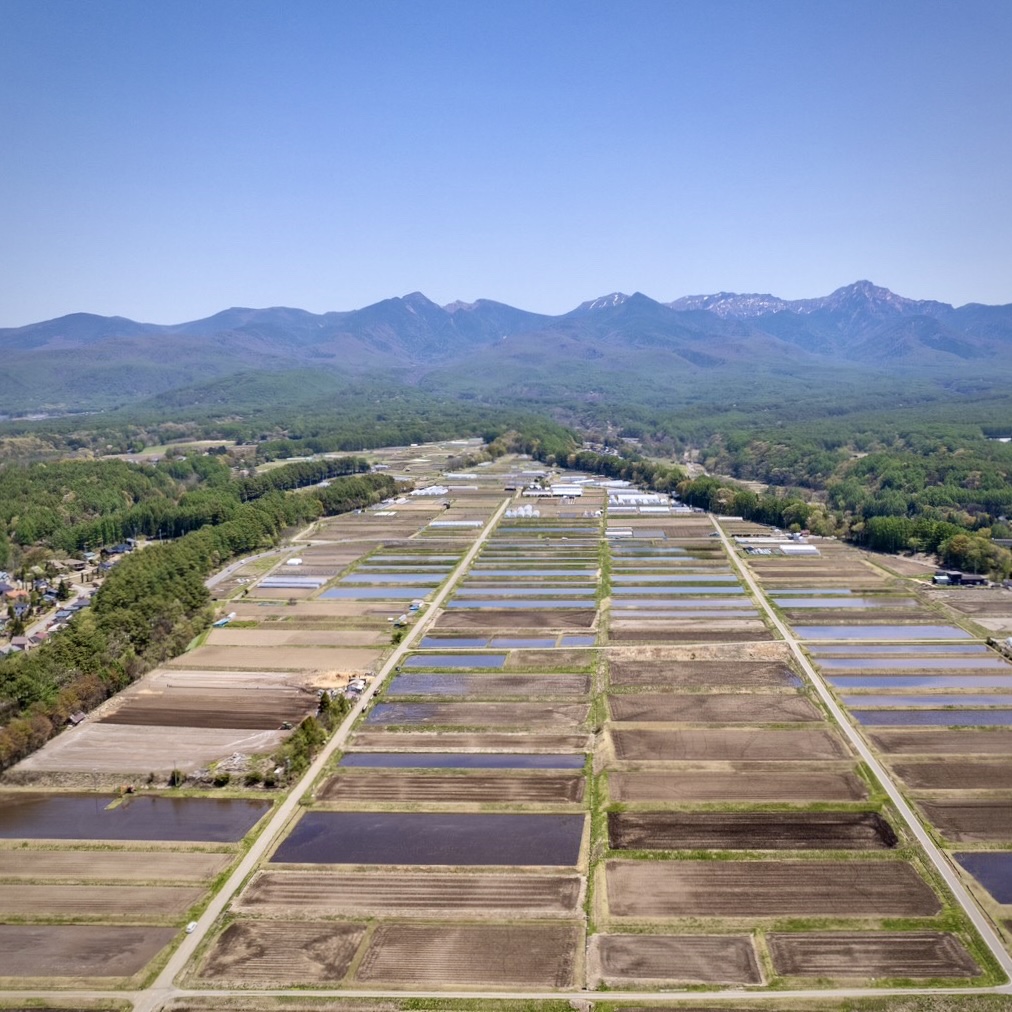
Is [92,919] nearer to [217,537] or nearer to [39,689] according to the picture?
[39,689]

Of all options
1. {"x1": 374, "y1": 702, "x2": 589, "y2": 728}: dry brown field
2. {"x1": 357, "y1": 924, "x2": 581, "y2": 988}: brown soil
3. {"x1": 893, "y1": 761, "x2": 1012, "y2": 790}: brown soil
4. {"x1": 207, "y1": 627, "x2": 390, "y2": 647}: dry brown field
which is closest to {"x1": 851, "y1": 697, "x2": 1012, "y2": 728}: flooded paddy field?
{"x1": 893, "y1": 761, "x2": 1012, "y2": 790}: brown soil

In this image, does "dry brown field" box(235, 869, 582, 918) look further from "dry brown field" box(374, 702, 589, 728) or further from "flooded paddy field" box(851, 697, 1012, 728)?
"flooded paddy field" box(851, 697, 1012, 728)

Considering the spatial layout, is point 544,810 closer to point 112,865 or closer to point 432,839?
point 432,839

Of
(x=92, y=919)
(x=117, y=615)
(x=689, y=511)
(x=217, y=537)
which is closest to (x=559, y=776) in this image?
(x=92, y=919)

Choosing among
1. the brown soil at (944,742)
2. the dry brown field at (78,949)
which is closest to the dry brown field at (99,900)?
the dry brown field at (78,949)

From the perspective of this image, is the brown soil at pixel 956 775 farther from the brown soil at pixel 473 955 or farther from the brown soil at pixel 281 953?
the brown soil at pixel 281 953
